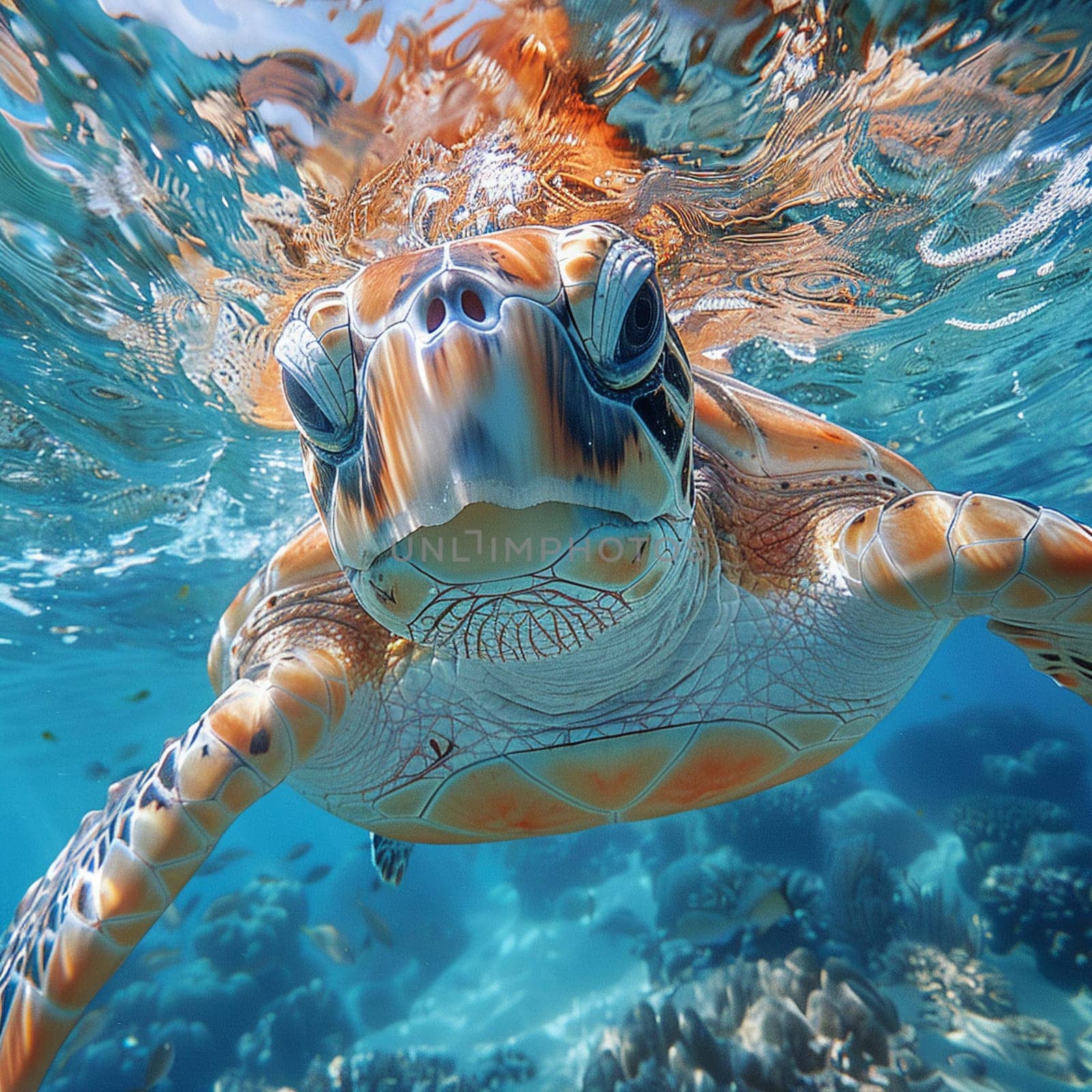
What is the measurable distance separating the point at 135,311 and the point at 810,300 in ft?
17.7

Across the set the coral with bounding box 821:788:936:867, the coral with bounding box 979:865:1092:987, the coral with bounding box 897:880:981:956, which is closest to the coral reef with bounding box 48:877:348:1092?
the coral with bounding box 897:880:981:956

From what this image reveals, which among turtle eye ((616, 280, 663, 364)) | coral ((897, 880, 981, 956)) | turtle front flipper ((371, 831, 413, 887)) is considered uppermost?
turtle eye ((616, 280, 663, 364))

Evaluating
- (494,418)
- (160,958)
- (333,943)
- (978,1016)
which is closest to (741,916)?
(978,1016)

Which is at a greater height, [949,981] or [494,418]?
[494,418]

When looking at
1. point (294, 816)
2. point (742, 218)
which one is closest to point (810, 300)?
point (742, 218)

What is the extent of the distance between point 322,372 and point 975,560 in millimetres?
1670

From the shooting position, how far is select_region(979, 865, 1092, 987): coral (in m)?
7.15

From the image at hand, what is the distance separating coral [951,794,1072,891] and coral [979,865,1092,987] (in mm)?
898

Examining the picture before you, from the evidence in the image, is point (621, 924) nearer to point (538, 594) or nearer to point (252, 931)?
point (252, 931)

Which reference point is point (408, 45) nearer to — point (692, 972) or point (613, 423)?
point (613, 423)

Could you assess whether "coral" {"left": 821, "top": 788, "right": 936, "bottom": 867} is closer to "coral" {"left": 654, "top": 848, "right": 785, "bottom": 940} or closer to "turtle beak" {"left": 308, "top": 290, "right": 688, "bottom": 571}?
"coral" {"left": 654, "top": 848, "right": 785, "bottom": 940}

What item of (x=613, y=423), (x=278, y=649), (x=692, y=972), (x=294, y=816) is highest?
(x=613, y=423)

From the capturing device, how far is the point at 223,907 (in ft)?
36.9

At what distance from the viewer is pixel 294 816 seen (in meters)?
63.0
